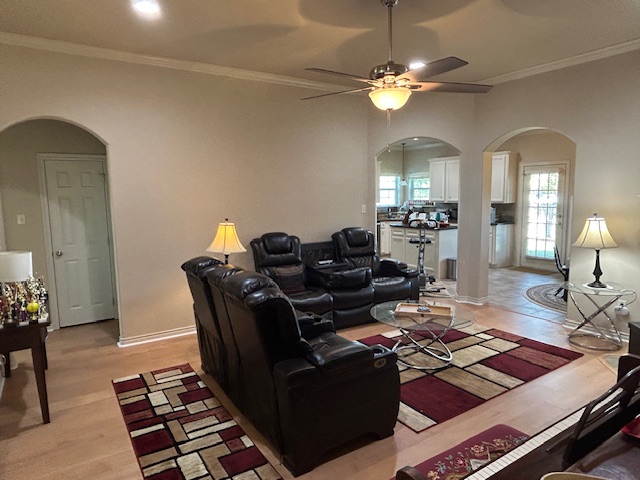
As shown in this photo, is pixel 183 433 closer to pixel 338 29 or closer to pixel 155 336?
pixel 155 336

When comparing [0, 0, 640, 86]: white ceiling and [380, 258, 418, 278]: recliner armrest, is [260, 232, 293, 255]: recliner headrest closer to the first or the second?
[380, 258, 418, 278]: recliner armrest

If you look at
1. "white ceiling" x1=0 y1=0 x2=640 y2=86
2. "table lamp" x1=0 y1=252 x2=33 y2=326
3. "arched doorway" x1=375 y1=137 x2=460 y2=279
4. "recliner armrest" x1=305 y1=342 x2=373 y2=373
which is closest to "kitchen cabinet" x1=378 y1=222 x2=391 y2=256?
A: "arched doorway" x1=375 y1=137 x2=460 y2=279

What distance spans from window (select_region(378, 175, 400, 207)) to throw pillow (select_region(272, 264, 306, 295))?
6121mm

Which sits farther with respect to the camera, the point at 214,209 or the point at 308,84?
the point at 308,84

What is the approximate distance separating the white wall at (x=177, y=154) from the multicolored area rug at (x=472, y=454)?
11.0 feet

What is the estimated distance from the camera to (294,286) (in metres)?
5.02

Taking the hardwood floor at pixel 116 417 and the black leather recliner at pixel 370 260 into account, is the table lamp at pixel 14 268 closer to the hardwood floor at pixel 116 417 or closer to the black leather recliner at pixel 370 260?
the hardwood floor at pixel 116 417

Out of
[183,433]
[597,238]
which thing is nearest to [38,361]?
[183,433]

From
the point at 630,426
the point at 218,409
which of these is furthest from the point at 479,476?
the point at 218,409

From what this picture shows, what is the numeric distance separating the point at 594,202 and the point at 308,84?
12.1ft

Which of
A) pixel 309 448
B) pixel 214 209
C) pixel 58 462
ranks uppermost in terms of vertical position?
pixel 214 209

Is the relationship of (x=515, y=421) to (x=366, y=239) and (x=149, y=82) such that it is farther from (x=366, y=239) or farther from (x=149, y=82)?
(x=149, y=82)

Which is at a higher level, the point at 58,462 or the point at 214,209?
the point at 214,209

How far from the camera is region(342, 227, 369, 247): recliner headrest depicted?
5734 mm
